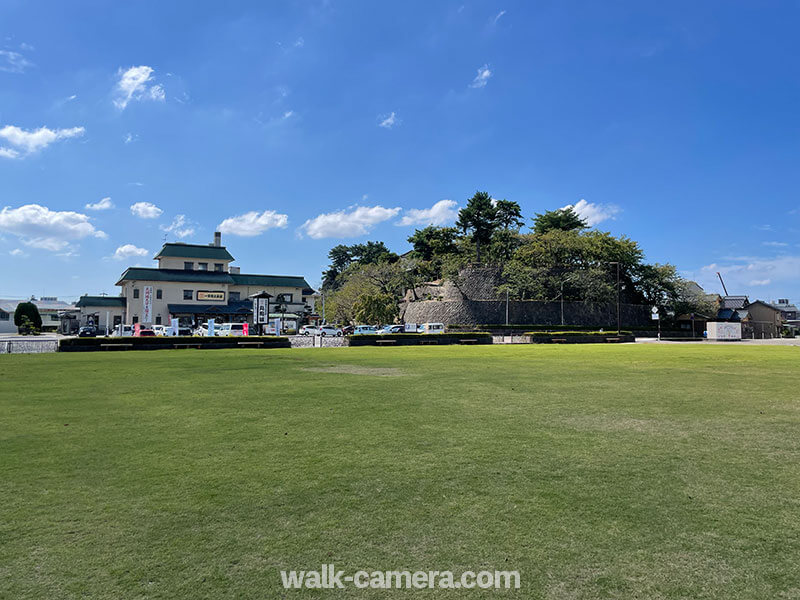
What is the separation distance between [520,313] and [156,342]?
140 feet

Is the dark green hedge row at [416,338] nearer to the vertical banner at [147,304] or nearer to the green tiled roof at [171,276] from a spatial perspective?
the vertical banner at [147,304]

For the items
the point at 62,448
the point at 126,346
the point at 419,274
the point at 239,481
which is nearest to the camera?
the point at 239,481

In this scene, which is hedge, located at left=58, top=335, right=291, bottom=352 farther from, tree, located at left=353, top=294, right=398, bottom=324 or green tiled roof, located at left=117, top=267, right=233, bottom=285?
green tiled roof, located at left=117, top=267, right=233, bottom=285

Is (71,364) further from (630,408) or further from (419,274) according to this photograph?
(419,274)

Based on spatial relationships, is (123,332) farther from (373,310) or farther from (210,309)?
(373,310)

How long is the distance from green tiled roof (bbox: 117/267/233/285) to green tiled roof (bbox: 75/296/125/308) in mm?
2532

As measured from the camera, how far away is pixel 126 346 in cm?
2645

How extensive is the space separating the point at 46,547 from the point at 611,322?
65.3 meters

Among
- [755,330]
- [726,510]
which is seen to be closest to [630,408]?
[726,510]

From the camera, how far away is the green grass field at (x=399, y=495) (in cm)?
319

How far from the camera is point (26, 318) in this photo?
5934 cm

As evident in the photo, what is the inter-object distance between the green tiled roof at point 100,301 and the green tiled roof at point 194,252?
7422 mm

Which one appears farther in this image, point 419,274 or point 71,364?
point 419,274

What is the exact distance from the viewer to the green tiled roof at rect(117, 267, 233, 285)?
6093 centimetres
